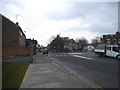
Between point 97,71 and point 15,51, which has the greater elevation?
point 15,51

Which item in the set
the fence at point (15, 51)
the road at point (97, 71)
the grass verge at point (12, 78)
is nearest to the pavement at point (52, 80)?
the grass verge at point (12, 78)

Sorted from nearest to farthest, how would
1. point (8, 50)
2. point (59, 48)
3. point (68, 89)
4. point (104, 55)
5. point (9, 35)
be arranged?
point (68, 89), point (104, 55), point (8, 50), point (9, 35), point (59, 48)

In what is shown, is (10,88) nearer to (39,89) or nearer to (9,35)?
(39,89)

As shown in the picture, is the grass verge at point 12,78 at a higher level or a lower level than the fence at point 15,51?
lower

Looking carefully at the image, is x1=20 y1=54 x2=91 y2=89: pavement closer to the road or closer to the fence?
the road

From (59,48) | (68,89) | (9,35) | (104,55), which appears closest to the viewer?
(68,89)

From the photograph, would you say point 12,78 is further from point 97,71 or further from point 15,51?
point 15,51

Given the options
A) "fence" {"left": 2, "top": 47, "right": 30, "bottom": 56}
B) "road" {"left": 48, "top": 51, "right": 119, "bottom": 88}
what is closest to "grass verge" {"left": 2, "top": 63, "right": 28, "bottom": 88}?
"road" {"left": 48, "top": 51, "right": 119, "bottom": 88}

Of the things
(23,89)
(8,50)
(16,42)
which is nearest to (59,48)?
(16,42)

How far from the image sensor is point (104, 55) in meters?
34.5

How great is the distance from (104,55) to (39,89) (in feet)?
93.5

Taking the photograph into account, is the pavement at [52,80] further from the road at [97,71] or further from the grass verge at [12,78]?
the road at [97,71]

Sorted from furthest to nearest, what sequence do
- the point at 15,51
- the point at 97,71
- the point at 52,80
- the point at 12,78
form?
the point at 15,51 → the point at 97,71 → the point at 12,78 → the point at 52,80

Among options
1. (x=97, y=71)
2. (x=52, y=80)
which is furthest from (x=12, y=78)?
(x=97, y=71)
